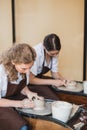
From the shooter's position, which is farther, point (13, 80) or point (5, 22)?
point (5, 22)

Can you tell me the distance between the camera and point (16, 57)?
168 centimetres

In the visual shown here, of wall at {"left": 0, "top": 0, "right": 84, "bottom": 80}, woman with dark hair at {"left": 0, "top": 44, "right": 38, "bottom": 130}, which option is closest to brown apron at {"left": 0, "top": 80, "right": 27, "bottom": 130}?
woman with dark hair at {"left": 0, "top": 44, "right": 38, "bottom": 130}

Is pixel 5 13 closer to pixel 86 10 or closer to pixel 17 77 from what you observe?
pixel 86 10

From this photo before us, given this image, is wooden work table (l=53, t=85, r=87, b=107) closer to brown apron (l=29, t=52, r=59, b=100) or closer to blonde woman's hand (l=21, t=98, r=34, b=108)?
brown apron (l=29, t=52, r=59, b=100)

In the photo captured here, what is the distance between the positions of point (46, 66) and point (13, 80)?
2.18 ft

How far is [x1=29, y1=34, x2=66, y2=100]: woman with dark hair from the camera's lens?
84.0 inches

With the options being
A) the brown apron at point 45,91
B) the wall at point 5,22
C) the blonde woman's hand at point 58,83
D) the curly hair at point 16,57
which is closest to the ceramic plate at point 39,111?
the curly hair at point 16,57

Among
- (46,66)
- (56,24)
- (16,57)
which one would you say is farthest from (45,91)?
(56,24)

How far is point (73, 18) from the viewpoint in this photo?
10.4 ft

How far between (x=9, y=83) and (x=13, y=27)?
190cm

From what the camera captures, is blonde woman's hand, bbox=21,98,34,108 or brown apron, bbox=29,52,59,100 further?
brown apron, bbox=29,52,59,100

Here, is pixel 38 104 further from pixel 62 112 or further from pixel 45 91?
pixel 45 91

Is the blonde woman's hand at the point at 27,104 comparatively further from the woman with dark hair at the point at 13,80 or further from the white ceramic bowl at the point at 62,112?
the white ceramic bowl at the point at 62,112

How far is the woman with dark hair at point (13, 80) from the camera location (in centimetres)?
164
